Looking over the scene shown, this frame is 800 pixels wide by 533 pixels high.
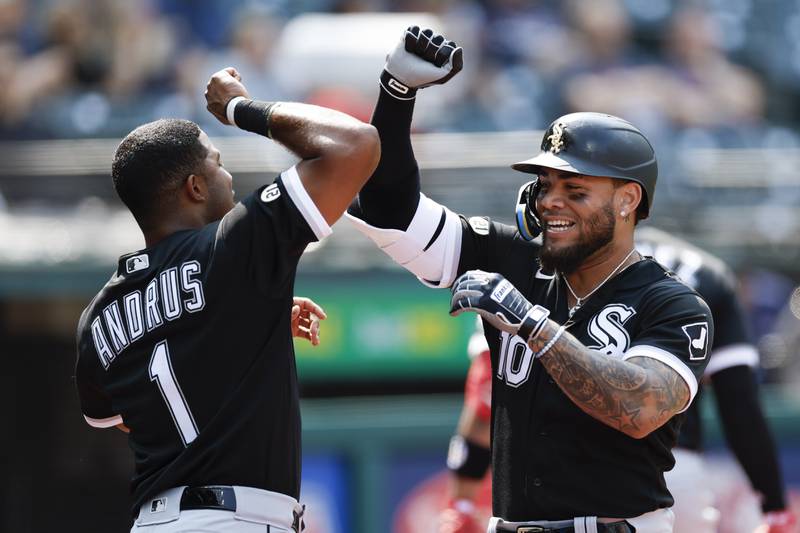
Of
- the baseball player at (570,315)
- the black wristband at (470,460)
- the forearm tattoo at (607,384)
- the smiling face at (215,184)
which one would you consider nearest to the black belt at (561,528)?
the baseball player at (570,315)

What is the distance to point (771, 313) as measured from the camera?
8.26 metres

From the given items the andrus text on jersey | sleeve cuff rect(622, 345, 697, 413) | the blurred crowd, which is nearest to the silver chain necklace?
sleeve cuff rect(622, 345, 697, 413)

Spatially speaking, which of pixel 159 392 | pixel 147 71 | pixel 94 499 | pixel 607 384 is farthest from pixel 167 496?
pixel 147 71

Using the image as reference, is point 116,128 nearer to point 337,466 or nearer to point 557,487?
point 337,466

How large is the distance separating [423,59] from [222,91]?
1.90 ft

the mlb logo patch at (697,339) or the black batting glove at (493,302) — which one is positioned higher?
the black batting glove at (493,302)

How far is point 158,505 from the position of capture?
10.8 feet

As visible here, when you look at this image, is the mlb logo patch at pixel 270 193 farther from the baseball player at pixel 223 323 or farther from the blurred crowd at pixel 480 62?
the blurred crowd at pixel 480 62

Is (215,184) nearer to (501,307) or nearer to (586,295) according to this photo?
(501,307)

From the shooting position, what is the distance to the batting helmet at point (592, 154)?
347 centimetres

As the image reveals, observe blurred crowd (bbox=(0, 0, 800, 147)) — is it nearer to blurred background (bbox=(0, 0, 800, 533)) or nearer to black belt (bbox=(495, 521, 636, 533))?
blurred background (bbox=(0, 0, 800, 533))

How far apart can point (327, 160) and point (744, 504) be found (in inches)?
155

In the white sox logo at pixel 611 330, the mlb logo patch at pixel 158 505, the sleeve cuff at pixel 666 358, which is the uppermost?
the white sox logo at pixel 611 330

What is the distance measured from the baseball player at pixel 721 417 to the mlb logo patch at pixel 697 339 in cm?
133
